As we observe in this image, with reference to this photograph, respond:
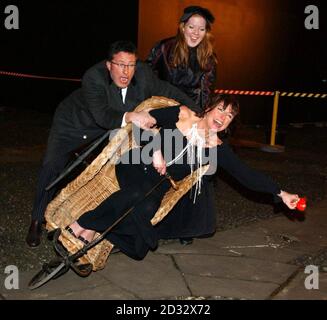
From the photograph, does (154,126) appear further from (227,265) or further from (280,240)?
(280,240)

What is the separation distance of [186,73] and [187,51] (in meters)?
0.21

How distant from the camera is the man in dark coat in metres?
4.30

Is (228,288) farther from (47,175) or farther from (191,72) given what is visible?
(191,72)

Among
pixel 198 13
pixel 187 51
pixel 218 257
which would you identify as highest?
pixel 198 13

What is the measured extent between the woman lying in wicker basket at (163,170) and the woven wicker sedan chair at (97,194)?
79 mm

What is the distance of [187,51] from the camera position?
5.16 metres

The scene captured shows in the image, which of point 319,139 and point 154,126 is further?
point 319,139

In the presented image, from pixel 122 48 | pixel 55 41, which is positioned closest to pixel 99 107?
pixel 122 48

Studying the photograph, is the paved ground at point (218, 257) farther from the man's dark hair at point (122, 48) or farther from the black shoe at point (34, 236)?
the man's dark hair at point (122, 48)

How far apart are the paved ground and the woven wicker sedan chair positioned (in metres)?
0.23

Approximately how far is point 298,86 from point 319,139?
9.85 feet

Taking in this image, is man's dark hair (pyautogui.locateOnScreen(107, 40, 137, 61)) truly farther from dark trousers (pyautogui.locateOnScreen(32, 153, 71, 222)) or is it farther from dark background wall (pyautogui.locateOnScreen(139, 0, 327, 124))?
dark background wall (pyautogui.locateOnScreen(139, 0, 327, 124))

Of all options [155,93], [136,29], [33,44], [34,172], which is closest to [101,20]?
[136,29]

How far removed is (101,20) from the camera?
1241 centimetres
